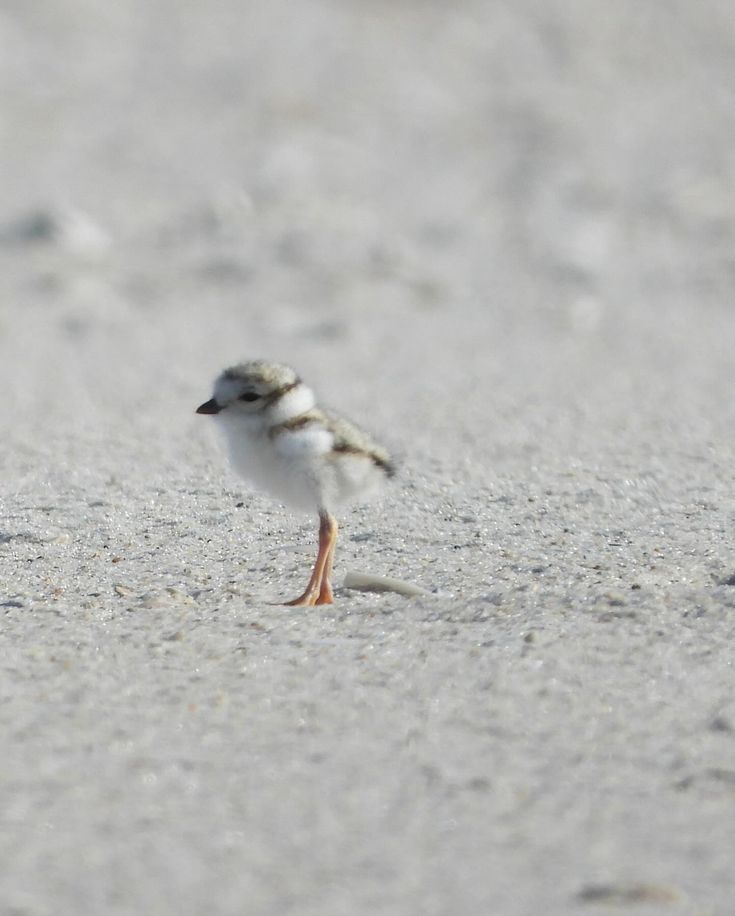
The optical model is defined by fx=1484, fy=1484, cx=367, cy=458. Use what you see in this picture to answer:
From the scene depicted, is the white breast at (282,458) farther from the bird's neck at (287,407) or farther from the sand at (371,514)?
the sand at (371,514)

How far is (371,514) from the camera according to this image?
475 cm

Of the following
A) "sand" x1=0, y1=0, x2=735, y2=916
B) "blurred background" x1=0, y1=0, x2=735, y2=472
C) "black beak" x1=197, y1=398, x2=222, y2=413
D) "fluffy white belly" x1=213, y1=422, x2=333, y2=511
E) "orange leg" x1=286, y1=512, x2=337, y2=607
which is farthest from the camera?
"blurred background" x1=0, y1=0, x2=735, y2=472

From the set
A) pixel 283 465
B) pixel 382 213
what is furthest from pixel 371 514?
pixel 382 213

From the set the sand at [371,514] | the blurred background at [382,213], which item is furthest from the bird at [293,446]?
the blurred background at [382,213]

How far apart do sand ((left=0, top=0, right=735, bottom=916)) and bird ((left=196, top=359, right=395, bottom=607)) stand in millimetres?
226

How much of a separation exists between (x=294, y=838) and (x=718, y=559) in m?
1.91

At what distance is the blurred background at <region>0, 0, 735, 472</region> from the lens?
7238mm

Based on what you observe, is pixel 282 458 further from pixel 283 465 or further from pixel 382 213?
pixel 382 213

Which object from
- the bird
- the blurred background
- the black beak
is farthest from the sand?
the black beak

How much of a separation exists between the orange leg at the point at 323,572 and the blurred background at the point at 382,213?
157 centimetres

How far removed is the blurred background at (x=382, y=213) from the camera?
7238mm

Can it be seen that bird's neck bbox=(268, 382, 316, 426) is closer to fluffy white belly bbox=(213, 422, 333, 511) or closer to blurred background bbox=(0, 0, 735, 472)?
fluffy white belly bbox=(213, 422, 333, 511)

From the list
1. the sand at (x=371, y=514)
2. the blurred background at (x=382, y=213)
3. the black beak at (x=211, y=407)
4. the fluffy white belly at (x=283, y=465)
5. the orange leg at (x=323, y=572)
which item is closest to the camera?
the sand at (x=371, y=514)

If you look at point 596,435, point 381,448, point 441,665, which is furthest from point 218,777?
point 596,435
